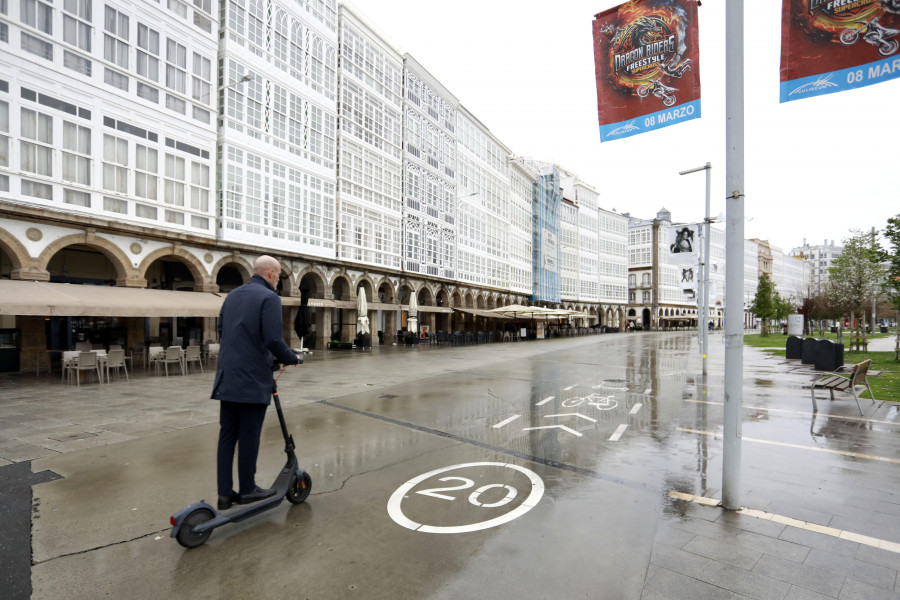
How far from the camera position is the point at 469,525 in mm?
3697

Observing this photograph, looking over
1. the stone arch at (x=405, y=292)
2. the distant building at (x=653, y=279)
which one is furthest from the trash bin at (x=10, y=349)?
the distant building at (x=653, y=279)

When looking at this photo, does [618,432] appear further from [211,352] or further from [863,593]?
[211,352]

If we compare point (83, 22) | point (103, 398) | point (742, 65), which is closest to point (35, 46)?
point (83, 22)

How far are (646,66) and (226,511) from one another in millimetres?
6250

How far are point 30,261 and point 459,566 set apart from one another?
673 inches

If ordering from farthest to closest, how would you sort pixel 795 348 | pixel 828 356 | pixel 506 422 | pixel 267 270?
1. pixel 795 348
2. pixel 828 356
3. pixel 506 422
4. pixel 267 270

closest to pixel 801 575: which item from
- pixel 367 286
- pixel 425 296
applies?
pixel 367 286

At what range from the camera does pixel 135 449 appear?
19.7 ft

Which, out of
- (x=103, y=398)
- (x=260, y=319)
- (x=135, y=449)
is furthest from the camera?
(x=103, y=398)

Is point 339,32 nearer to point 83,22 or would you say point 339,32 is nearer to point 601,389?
point 83,22

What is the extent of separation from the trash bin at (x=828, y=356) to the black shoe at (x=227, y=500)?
1781 centimetres

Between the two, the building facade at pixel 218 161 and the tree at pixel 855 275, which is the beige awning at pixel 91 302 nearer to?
the building facade at pixel 218 161

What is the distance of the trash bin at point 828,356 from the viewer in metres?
14.6

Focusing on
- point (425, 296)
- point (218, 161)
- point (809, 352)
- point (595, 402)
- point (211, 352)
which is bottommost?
point (595, 402)
